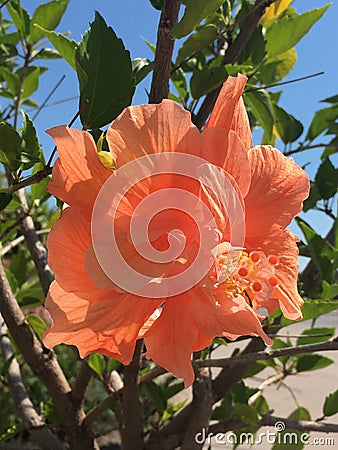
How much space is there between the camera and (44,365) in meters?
0.61

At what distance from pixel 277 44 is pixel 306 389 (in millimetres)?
1088

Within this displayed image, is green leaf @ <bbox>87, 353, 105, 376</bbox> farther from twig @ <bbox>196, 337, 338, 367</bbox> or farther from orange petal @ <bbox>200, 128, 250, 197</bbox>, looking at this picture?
orange petal @ <bbox>200, 128, 250, 197</bbox>

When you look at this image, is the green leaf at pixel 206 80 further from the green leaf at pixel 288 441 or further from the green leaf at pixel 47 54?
the green leaf at pixel 288 441

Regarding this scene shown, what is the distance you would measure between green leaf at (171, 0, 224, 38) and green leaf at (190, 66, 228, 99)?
0.38 feet

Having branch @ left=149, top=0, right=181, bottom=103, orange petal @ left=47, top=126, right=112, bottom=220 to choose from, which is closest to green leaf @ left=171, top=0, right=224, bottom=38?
branch @ left=149, top=0, right=181, bottom=103

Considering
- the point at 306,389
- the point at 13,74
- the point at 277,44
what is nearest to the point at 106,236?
the point at 277,44

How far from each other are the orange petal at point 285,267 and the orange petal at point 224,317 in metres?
0.04

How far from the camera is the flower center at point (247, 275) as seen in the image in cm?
31

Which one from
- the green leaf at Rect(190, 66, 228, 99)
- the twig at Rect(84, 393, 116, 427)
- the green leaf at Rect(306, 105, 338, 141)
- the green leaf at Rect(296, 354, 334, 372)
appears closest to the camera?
the green leaf at Rect(190, 66, 228, 99)

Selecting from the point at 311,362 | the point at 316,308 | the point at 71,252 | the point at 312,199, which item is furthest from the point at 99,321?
the point at 311,362

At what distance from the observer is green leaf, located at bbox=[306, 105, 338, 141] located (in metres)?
0.72

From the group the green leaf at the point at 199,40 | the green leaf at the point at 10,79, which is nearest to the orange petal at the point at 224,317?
the green leaf at the point at 199,40

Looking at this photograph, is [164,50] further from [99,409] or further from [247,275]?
[99,409]

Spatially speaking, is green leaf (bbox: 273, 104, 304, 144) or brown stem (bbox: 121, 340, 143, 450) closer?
brown stem (bbox: 121, 340, 143, 450)
